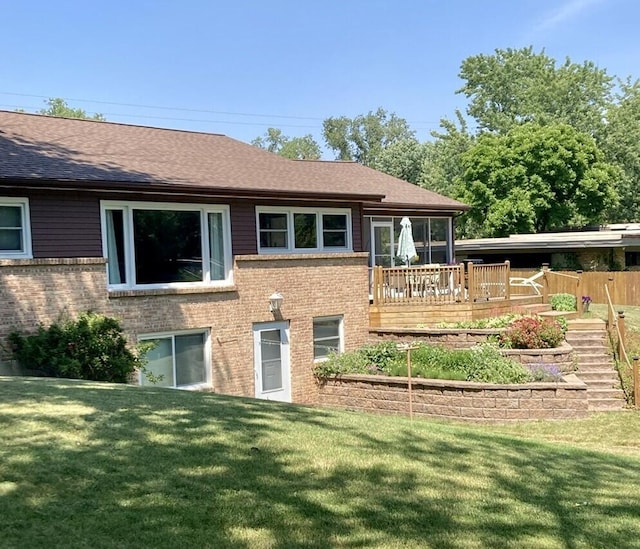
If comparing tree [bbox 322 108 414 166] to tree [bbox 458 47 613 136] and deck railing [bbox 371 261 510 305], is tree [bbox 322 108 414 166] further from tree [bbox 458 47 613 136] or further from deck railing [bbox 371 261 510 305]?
deck railing [bbox 371 261 510 305]

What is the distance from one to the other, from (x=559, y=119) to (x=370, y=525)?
41.8 m

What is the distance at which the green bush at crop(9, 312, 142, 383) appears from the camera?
1095cm

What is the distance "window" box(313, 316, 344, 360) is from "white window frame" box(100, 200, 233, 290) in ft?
8.95

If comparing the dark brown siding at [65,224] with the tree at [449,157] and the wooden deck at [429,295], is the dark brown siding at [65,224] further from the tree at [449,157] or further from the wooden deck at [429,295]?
the tree at [449,157]

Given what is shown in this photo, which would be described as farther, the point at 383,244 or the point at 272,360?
the point at 383,244

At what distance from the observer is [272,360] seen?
49.1 ft

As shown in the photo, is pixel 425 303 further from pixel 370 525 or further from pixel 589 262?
pixel 589 262

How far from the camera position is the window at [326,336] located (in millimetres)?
15797

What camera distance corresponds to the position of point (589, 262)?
2955 cm

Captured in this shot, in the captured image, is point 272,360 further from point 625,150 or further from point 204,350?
point 625,150

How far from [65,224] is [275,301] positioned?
4.83m

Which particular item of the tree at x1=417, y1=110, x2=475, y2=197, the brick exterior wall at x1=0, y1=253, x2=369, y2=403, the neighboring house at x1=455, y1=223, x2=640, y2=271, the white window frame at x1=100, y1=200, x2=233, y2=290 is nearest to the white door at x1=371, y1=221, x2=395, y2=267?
the brick exterior wall at x1=0, y1=253, x2=369, y2=403

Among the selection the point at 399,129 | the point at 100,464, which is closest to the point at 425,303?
the point at 100,464

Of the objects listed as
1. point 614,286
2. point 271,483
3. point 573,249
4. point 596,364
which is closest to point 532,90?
point 573,249
